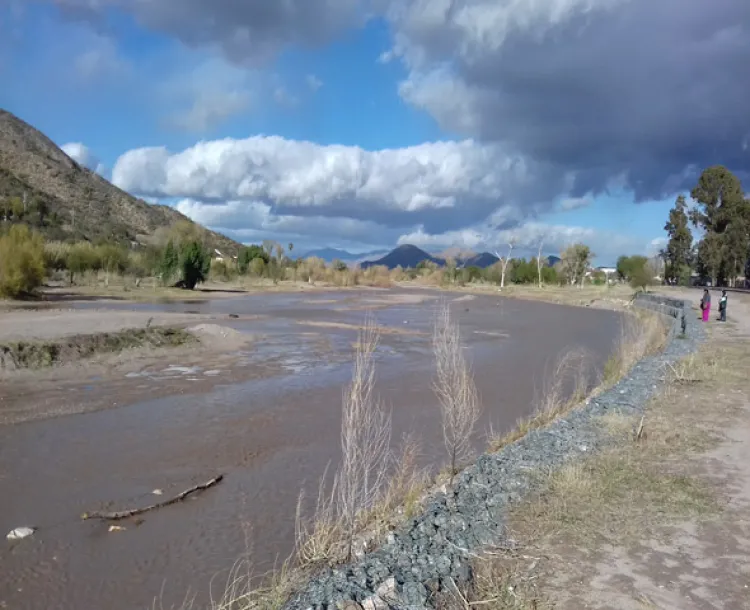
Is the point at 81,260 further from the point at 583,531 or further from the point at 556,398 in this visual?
the point at 583,531

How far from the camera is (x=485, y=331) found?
1478 inches

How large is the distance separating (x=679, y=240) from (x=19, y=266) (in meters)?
71.8

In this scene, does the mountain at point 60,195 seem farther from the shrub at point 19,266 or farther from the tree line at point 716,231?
the tree line at point 716,231

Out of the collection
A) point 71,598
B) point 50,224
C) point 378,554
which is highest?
point 50,224

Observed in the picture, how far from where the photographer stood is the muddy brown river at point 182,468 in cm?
712

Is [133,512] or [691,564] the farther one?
[133,512]

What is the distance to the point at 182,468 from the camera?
35.2ft

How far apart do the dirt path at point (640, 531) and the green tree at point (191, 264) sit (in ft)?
212

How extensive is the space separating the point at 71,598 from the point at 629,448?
25.3ft

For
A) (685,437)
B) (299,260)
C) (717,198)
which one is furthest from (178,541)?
(299,260)

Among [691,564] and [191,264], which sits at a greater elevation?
[191,264]

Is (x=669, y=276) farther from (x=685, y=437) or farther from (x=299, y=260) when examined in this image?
(x=685, y=437)

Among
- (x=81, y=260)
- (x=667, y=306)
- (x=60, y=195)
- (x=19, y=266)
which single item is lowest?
(x=667, y=306)

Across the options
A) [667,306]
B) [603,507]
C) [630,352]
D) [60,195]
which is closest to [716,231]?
[667,306]
